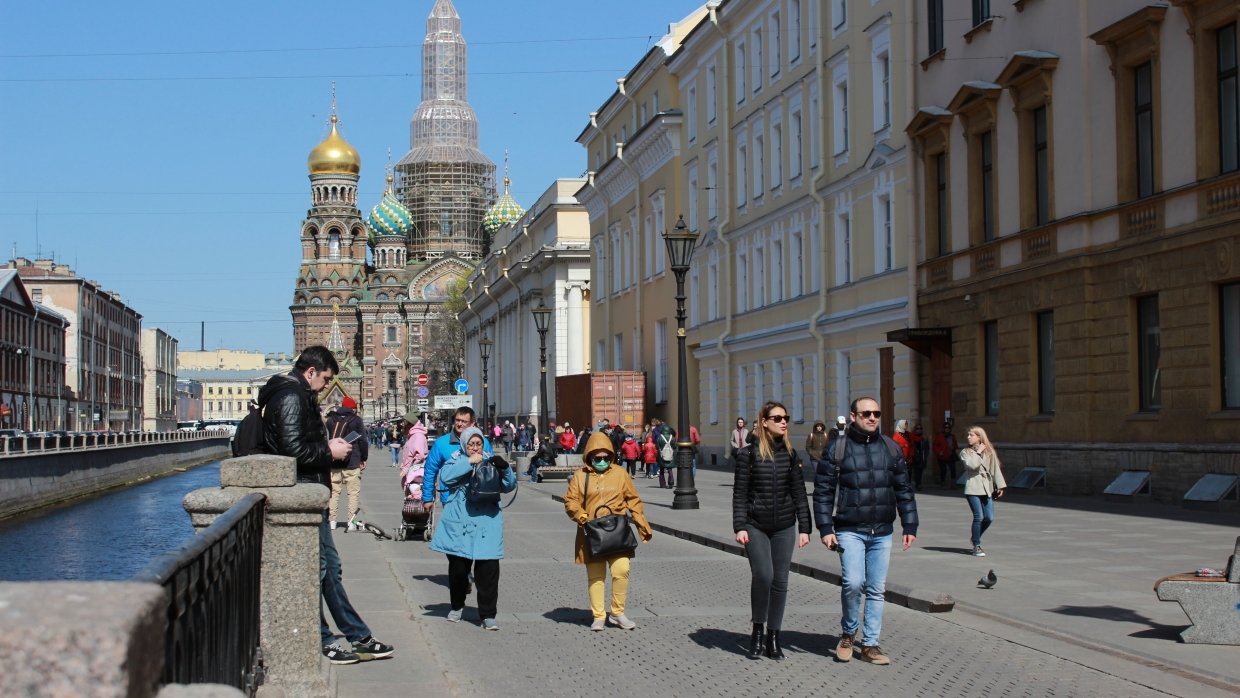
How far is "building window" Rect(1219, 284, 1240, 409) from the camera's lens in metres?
22.3

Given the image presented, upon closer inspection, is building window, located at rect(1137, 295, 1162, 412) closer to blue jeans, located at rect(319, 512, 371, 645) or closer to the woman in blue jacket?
the woman in blue jacket

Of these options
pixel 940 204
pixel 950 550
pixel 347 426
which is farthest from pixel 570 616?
pixel 940 204

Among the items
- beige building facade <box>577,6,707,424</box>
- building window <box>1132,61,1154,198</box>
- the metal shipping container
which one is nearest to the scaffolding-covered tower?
beige building facade <box>577,6,707,424</box>

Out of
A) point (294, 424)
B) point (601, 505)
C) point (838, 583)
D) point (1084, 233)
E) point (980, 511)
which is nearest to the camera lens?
point (294, 424)

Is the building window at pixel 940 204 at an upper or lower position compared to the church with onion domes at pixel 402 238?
lower

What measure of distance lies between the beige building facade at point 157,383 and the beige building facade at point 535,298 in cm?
5722

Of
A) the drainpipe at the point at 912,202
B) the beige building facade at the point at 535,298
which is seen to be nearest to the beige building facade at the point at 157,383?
the beige building facade at the point at 535,298

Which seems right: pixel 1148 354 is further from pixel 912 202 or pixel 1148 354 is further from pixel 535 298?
pixel 535 298

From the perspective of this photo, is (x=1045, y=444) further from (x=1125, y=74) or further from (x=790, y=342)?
(x=790, y=342)

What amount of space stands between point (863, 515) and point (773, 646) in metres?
1.14

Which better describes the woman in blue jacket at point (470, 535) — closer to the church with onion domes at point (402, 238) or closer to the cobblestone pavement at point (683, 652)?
the cobblestone pavement at point (683, 652)

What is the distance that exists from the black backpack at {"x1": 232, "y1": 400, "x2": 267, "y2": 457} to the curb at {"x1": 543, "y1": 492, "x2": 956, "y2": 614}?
5.40 meters

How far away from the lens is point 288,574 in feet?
26.2

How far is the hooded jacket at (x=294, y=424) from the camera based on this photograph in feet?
29.3
